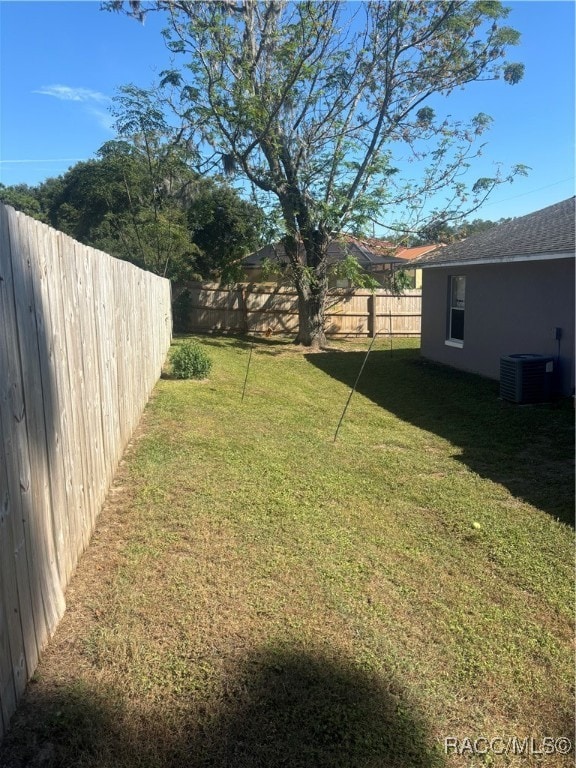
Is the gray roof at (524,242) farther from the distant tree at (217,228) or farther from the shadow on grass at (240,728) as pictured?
the distant tree at (217,228)

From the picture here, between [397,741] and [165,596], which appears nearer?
[397,741]

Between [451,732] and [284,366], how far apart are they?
11630 mm

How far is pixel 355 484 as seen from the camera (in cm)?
520

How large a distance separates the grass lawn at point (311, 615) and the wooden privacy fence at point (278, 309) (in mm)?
13632

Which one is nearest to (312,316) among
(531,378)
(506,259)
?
(506,259)

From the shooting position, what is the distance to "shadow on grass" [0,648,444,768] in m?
2.11

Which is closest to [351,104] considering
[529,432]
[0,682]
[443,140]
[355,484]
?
[443,140]

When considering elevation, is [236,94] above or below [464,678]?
above

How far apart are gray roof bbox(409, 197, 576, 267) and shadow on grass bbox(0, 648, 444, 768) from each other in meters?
7.38

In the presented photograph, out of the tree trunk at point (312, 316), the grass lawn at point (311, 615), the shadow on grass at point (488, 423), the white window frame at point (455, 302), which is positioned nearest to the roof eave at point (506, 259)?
the white window frame at point (455, 302)

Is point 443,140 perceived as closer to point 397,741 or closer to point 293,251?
point 293,251

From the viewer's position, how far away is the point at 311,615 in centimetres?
305

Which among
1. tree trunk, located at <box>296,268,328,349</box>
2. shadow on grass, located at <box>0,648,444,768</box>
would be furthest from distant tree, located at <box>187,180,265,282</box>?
shadow on grass, located at <box>0,648,444,768</box>

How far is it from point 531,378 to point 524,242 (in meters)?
2.72
